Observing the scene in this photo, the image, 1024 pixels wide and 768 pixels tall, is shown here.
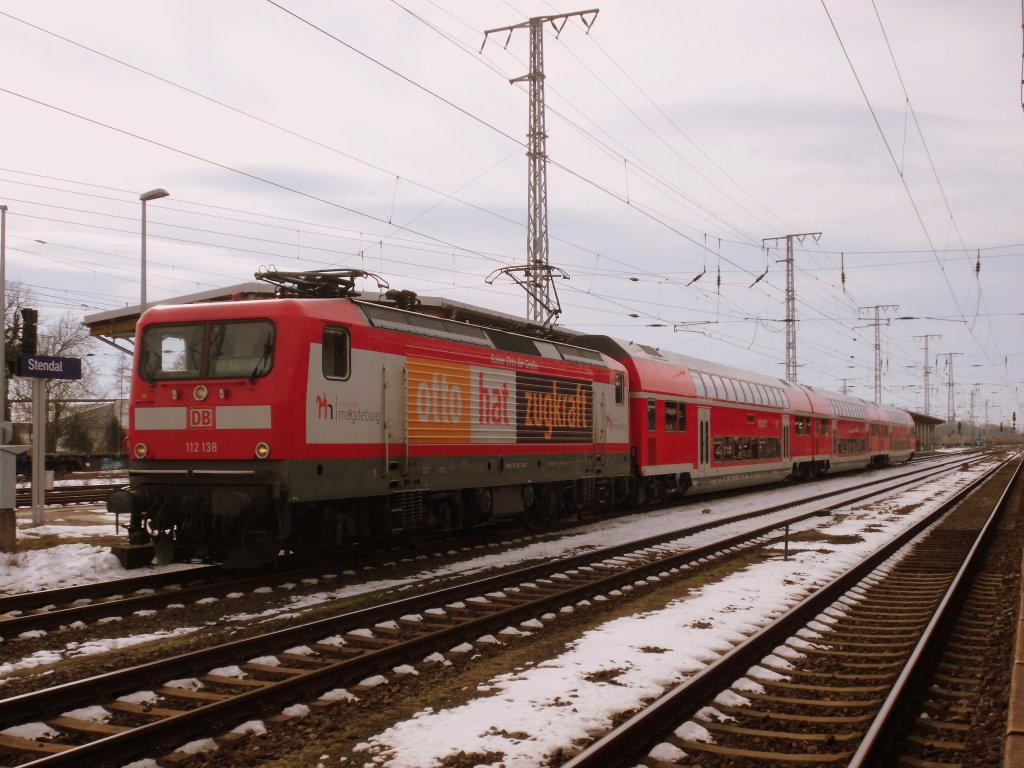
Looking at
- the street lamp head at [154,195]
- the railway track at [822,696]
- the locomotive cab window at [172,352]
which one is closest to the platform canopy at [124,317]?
the street lamp head at [154,195]

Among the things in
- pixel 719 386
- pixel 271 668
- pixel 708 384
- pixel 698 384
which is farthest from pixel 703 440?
pixel 271 668

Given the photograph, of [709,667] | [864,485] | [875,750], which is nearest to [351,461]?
[709,667]

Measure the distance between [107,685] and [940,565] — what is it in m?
11.6

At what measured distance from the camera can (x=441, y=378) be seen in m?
13.1

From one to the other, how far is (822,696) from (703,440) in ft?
58.4

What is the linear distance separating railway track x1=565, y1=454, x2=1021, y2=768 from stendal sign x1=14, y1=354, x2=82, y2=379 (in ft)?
40.1

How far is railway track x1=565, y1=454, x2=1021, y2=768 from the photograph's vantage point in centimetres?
536

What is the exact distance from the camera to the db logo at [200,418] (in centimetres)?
1052

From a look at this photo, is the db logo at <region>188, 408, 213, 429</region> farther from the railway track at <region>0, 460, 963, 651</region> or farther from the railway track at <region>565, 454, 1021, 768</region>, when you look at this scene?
the railway track at <region>565, 454, 1021, 768</region>

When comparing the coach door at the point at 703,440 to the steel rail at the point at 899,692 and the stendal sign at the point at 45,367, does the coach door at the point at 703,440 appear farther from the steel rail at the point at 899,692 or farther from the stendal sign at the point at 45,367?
the stendal sign at the point at 45,367

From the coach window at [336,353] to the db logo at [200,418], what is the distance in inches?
57.7

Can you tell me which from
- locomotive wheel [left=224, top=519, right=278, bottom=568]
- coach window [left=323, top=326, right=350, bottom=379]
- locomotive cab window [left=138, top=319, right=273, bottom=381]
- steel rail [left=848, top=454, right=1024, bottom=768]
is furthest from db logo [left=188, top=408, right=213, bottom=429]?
steel rail [left=848, top=454, right=1024, bottom=768]

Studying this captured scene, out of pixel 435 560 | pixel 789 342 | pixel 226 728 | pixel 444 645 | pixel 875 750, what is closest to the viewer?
pixel 875 750

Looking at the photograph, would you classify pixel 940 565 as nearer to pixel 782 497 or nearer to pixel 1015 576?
pixel 1015 576
